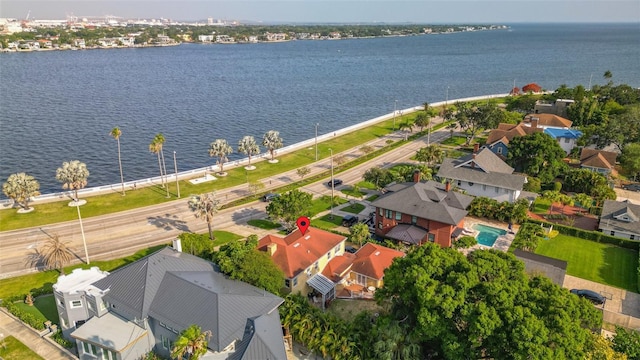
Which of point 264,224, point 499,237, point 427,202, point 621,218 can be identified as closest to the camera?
point 427,202

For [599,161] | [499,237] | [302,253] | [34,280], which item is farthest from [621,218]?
[34,280]

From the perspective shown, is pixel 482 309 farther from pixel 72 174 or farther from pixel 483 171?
pixel 72 174

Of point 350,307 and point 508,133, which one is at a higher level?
point 508,133

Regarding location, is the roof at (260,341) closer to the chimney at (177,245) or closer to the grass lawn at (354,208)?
the chimney at (177,245)

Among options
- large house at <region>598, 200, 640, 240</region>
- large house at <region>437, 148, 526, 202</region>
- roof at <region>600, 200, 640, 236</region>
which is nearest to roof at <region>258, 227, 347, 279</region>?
large house at <region>437, 148, 526, 202</region>

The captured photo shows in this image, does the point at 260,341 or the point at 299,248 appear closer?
the point at 260,341

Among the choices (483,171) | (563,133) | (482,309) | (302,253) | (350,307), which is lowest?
(350,307)
